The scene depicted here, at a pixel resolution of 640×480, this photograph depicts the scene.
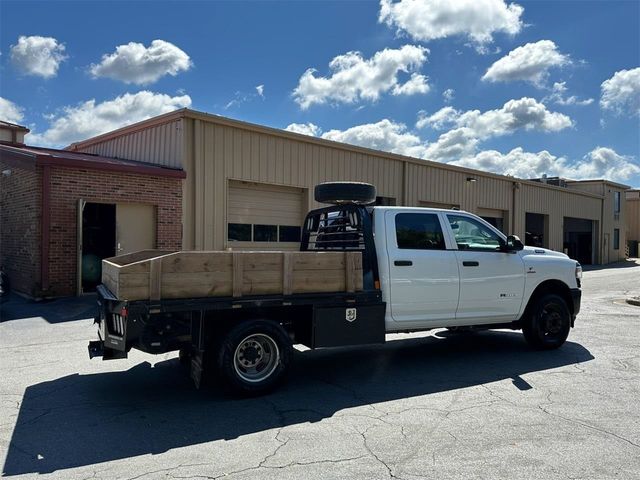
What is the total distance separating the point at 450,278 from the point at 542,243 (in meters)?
26.4

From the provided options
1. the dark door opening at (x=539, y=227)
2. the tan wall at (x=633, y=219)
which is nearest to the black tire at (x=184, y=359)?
the dark door opening at (x=539, y=227)

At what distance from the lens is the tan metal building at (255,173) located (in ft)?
46.9

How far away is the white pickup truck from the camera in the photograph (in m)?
5.28

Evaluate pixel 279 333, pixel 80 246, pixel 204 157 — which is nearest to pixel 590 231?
pixel 204 157

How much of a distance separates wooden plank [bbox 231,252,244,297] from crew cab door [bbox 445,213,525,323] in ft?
9.88

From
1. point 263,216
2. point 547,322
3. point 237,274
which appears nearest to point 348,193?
point 237,274

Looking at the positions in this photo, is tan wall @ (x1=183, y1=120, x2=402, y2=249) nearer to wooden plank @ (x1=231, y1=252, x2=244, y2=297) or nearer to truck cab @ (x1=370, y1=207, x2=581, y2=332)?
truck cab @ (x1=370, y1=207, x2=581, y2=332)

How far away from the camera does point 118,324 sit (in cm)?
520

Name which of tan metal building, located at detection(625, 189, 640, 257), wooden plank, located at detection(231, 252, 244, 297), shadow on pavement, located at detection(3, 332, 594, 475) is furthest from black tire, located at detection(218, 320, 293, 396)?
tan metal building, located at detection(625, 189, 640, 257)

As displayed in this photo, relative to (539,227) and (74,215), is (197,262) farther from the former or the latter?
(539,227)

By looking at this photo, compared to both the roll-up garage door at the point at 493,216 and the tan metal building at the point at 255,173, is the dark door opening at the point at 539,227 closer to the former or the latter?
the roll-up garage door at the point at 493,216

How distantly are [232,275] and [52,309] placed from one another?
7.53 m

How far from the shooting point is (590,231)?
36469 mm

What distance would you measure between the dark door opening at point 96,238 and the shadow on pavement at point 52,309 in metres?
0.69
